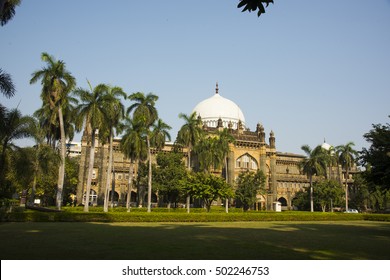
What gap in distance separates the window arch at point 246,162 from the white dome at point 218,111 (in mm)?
10276

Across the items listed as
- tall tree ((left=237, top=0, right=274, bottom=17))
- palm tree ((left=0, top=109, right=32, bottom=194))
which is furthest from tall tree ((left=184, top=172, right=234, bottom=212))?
tall tree ((left=237, top=0, right=274, bottom=17))

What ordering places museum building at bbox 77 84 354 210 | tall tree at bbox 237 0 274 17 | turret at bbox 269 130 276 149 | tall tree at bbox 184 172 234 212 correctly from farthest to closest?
1. turret at bbox 269 130 276 149
2. museum building at bbox 77 84 354 210
3. tall tree at bbox 184 172 234 212
4. tall tree at bbox 237 0 274 17

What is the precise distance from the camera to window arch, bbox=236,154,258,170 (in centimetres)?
6856

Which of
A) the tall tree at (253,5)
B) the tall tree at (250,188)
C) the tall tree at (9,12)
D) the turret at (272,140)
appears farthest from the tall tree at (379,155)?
the turret at (272,140)

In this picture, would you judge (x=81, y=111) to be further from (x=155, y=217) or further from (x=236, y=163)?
(x=236, y=163)

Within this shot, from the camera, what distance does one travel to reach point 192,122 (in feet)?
172

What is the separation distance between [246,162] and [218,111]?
15.0m

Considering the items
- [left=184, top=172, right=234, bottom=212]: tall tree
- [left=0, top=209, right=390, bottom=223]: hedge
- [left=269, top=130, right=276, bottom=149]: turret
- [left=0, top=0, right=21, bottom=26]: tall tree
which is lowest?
[left=0, top=209, right=390, bottom=223]: hedge

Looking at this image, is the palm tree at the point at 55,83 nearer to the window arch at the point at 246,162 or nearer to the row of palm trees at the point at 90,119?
the row of palm trees at the point at 90,119

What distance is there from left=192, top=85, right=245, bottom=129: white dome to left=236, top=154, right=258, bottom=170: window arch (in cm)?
1028

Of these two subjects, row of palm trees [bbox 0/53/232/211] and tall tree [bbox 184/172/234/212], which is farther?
tall tree [bbox 184/172/234/212]

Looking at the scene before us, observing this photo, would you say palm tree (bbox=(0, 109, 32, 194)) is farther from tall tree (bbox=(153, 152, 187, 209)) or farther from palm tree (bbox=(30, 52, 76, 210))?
tall tree (bbox=(153, 152, 187, 209))

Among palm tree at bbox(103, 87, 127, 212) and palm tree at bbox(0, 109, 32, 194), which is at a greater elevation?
palm tree at bbox(103, 87, 127, 212)
